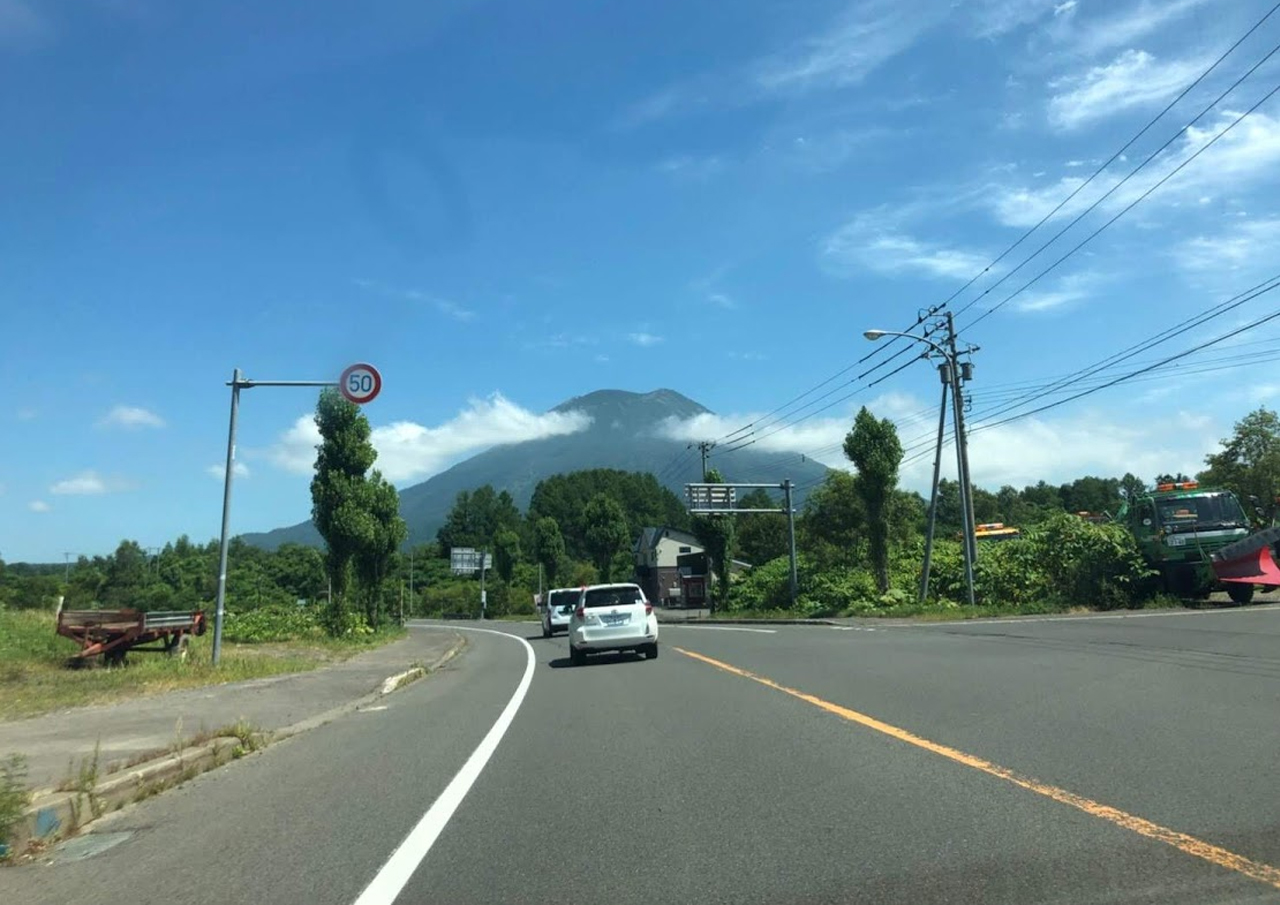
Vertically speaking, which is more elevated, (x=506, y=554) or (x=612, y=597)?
(x=506, y=554)

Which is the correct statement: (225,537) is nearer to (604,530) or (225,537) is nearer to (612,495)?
(604,530)

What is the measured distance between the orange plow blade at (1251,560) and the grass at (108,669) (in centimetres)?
2276

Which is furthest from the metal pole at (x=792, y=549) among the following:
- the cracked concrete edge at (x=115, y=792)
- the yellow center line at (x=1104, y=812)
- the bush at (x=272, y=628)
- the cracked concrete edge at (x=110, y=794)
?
the cracked concrete edge at (x=110, y=794)

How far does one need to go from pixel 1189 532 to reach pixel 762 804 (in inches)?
939

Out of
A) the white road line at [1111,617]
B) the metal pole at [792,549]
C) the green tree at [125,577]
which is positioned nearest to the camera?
the white road line at [1111,617]

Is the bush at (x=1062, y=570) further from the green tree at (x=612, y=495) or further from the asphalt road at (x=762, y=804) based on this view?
the green tree at (x=612, y=495)

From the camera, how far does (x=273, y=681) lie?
17.0 meters

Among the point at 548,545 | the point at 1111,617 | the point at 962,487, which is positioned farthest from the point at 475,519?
the point at 1111,617

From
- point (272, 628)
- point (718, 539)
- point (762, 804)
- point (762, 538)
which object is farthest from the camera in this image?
point (762, 538)

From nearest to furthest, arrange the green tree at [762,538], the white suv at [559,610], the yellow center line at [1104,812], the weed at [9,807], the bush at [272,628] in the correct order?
the yellow center line at [1104,812], the weed at [9,807], the bush at [272,628], the white suv at [559,610], the green tree at [762,538]

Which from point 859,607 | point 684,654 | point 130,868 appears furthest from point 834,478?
point 130,868

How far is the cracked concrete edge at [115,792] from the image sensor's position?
6445mm

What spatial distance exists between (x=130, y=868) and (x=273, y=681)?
11.9m

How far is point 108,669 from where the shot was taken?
63.1 ft
